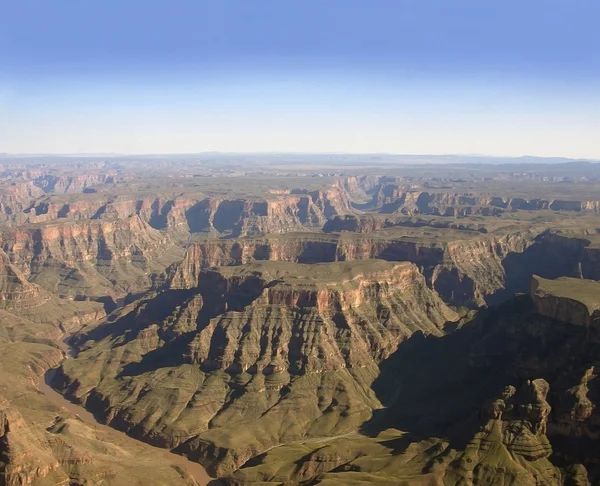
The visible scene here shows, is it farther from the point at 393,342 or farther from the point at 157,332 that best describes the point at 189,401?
the point at 393,342

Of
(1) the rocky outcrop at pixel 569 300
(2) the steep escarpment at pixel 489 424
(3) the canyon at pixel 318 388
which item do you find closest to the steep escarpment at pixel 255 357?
(3) the canyon at pixel 318 388

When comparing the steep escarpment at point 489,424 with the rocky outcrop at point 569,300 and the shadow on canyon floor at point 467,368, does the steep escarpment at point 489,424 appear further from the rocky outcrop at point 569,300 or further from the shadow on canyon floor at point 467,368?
the rocky outcrop at point 569,300

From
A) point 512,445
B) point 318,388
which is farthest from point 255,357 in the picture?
point 512,445

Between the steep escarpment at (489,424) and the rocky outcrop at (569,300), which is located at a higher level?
the rocky outcrop at (569,300)

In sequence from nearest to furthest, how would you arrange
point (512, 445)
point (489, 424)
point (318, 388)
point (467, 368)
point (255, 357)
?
point (512, 445) → point (489, 424) → point (467, 368) → point (318, 388) → point (255, 357)

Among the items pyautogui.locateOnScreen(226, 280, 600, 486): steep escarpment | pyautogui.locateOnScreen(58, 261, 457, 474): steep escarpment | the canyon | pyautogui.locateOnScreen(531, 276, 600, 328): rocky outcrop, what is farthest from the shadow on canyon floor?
pyautogui.locateOnScreen(58, 261, 457, 474): steep escarpment

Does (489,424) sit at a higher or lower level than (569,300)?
lower

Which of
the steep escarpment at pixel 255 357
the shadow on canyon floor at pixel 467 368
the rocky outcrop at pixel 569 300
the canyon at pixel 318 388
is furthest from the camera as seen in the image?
the steep escarpment at pixel 255 357

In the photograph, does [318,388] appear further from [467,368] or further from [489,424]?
[489,424]

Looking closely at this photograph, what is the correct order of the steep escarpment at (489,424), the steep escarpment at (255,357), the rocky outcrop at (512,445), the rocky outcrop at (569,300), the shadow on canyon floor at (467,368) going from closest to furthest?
the rocky outcrop at (512,445) < the steep escarpment at (489,424) < the shadow on canyon floor at (467,368) < the rocky outcrop at (569,300) < the steep escarpment at (255,357)

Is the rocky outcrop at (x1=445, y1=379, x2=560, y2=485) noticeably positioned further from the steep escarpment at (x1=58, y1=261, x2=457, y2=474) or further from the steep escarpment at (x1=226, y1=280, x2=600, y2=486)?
the steep escarpment at (x1=58, y1=261, x2=457, y2=474)
